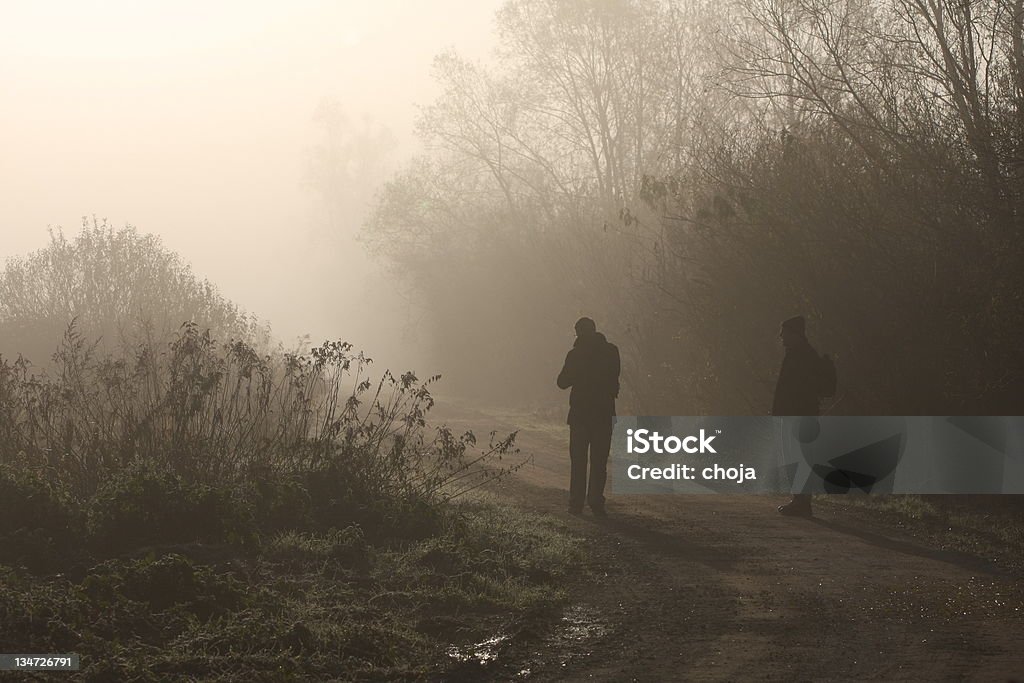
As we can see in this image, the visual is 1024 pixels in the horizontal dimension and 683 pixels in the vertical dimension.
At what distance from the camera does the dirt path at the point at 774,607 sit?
22.9 feet

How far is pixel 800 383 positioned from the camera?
13.0 m

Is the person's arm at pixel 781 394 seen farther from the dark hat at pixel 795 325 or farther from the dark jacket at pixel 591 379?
the dark jacket at pixel 591 379

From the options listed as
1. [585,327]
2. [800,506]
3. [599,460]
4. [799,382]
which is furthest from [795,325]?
[599,460]

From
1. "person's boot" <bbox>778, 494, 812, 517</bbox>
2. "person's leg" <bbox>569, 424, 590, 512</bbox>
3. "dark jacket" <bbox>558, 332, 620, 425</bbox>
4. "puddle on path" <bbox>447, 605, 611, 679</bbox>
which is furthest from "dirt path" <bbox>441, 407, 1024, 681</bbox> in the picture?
"dark jacket" <bbox>558, 332, 620, 425</bbox>

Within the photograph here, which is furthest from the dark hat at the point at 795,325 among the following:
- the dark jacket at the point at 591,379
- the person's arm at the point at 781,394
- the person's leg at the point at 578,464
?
the person's leg at the point at 578,464

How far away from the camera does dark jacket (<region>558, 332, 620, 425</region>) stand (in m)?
13.3

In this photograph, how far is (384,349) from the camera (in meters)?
64.8

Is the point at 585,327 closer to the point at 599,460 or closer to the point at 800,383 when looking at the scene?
the point at 599,460

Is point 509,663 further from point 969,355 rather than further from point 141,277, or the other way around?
point 141,277

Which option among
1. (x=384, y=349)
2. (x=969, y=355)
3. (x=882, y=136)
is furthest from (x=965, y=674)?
(x=384, y=349)

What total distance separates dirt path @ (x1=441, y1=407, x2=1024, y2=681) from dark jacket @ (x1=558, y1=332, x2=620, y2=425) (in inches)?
46.1

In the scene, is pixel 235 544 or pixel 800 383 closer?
pixel 235 544

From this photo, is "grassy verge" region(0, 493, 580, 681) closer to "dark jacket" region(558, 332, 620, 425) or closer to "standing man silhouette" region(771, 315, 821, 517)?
"dark jacket" region(558, 332, 620, 425)

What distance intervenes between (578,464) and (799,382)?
2.63 meters
